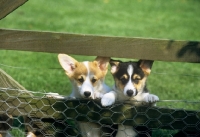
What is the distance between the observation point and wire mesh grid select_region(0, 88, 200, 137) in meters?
3.44

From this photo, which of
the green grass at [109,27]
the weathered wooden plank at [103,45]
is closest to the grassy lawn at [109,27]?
the green grass at [109,27]

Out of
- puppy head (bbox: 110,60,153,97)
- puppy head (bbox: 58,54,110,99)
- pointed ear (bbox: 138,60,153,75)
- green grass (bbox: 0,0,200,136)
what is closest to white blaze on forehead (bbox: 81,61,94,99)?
puppy head (bbox: 58,54,110,99)

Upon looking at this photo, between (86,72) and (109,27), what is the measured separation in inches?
272

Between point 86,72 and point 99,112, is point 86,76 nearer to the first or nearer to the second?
point 86,72

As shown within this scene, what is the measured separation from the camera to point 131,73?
389 centimetres

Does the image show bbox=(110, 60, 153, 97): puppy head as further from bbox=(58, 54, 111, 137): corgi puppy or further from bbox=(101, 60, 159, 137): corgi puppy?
bbox=(58, 54, 111, 137): corgi puppy

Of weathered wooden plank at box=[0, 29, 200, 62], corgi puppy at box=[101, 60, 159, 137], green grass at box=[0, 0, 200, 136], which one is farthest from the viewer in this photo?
green grass at box=[0, 0, 200, 136]

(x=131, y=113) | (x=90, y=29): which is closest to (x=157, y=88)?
(x=131, y=113)

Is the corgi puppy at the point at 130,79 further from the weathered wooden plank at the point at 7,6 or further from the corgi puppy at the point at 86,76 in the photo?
the weathered wooden plank at the point at 7,6

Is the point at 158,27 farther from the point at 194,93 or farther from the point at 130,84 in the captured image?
the point at 130,84

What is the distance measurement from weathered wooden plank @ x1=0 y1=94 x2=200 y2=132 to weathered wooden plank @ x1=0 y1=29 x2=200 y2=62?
1.36 ft

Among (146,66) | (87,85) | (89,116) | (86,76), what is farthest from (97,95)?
(146,66)

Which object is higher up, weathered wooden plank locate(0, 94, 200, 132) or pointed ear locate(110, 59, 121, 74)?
pointed ear locate(110, 59, 121, 74)

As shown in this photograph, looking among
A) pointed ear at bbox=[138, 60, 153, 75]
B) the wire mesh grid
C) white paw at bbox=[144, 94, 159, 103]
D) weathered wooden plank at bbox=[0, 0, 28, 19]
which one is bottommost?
the wire mesh grid
